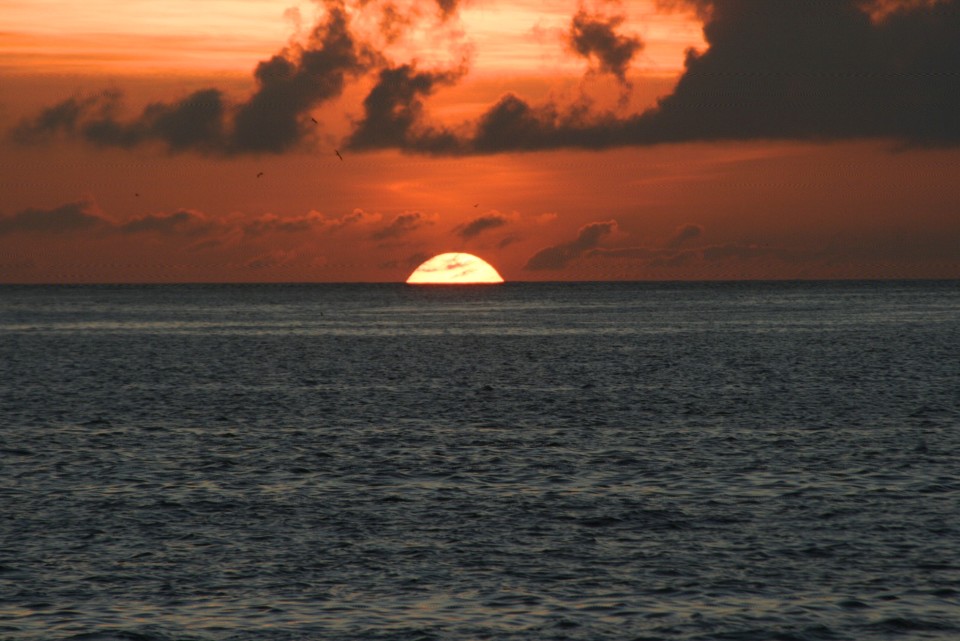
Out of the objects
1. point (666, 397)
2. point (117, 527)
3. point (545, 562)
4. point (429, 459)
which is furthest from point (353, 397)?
point (545, 562)

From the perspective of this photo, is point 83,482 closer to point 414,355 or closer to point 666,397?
point 666,397

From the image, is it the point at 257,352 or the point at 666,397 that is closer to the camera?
the point at 666,397

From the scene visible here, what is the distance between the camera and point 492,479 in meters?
35.5

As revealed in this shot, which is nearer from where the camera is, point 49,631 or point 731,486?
point 49,631

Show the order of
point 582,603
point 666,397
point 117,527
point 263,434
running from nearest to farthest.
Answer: point 582,603 → point 117,527 → point 263,434 → point 666,397

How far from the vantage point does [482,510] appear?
30.7 meters

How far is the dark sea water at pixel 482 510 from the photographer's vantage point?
72.2 feet

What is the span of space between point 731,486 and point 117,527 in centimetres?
1649

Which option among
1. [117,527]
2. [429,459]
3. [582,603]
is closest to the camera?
[582,603]

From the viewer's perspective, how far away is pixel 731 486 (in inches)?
1342

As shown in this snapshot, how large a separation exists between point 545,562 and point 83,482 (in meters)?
15.8

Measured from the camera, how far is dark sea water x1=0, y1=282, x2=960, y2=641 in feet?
72.2

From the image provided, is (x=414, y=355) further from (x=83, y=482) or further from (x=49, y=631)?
(x=49, y=631)

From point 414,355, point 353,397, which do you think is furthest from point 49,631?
point 414,355
